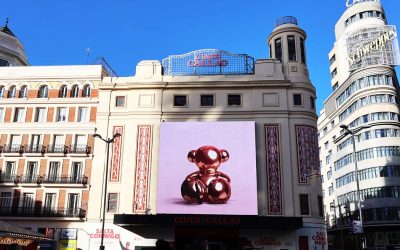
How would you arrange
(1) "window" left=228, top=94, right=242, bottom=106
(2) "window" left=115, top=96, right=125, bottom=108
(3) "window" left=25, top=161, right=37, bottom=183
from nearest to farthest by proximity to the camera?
(3) "window" left=25, top=161, right=37, bottom=183
(1) "window" left=228, top=94, right=242, bottom=106
(2) "window" left=115, top=96, right=125, bottom=108

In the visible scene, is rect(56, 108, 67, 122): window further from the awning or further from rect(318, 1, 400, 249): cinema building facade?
rect(318, 1, 400, 249): cinema building facade

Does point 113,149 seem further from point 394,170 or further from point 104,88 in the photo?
point 394,170

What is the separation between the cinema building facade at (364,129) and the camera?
67.1 m

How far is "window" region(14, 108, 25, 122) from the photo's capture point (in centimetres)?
4434

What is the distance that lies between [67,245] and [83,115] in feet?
43.2

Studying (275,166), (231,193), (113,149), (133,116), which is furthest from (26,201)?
(275,166)

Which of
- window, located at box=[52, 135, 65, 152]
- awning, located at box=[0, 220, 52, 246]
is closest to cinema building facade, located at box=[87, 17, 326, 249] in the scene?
window, located at box=[52, 135, 65, 152]

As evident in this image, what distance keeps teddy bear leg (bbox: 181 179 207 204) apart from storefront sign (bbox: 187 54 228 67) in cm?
1280

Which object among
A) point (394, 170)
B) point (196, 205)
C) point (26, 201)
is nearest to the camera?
point (196, 205)

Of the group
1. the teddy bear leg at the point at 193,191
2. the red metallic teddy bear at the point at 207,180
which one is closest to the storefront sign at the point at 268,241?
the red metallic teddy bear at the point at 207,180

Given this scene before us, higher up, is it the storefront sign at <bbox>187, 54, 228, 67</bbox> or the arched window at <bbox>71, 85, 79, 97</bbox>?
the storefront sign at <bbox>187, 54, 228, 67</bbox>

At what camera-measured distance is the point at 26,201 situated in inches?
1610

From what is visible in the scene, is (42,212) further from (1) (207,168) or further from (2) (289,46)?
(2) (289,46)

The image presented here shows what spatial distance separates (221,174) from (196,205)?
375 centimetres
